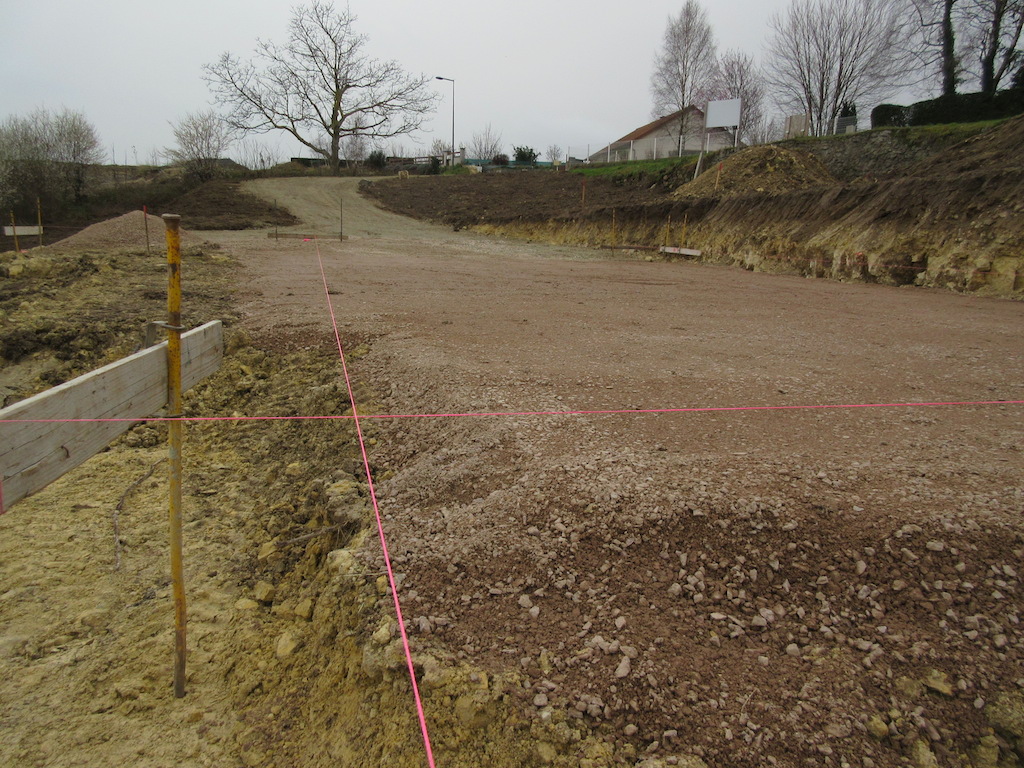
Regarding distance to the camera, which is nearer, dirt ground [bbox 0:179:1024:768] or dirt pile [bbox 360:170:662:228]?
dirt ground [bbox 0:179:1024:768]

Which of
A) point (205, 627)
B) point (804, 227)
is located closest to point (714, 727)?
point (205, 627)

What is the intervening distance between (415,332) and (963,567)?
5547 mm

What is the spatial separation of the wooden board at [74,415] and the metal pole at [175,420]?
4 centimetres

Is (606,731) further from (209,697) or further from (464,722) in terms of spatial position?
(209,697)

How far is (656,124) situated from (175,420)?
63.4m

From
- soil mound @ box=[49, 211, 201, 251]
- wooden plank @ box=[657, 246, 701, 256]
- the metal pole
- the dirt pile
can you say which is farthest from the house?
the metal pole

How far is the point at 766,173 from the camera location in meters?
20.8

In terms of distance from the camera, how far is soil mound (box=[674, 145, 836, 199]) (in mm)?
20266

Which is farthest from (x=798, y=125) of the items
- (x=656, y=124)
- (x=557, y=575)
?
(x=557, y=575)

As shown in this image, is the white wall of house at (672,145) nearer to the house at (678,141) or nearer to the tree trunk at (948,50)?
the house at (678,141)

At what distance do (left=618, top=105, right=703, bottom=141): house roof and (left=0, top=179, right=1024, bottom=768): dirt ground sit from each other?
3909cm

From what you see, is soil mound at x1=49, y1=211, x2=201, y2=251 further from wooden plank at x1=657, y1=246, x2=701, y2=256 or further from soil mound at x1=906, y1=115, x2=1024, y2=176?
soil mound at x1=906, y1=115, x2=1024, y2=176

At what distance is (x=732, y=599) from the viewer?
8.43 ft

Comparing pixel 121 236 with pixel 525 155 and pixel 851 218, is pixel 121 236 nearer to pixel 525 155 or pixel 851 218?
pixel 851 218
